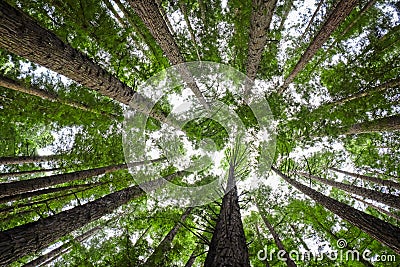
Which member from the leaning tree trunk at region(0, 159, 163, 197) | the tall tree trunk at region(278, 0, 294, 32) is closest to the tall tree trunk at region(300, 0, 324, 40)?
the tall tree trunk at region(278, 0, 294, 32)

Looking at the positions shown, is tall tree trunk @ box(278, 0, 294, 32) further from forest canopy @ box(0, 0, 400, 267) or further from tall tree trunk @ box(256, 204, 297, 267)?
tall tree trunk @ box(256, 204, 297, 267)

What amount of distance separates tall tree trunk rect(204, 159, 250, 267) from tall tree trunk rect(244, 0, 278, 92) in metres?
3.61

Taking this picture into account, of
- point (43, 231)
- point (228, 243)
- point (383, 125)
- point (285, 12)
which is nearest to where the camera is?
point (228, 243)

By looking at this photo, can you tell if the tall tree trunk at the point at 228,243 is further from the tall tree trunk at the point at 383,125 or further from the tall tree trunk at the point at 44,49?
the tall tree trunk at the point at 383,125

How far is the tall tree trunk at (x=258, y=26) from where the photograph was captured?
5.00 m

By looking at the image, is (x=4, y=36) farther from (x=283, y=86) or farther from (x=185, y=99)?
(x=283, y=86)

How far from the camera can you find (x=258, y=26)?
5.43 meters

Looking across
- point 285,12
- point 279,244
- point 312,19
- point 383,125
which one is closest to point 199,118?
point 285,12

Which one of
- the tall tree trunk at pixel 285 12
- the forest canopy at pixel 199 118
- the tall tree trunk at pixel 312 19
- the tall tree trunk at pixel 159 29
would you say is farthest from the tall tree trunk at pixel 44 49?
the tall tree trunk at pixel 312 19

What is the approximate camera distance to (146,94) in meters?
8.26

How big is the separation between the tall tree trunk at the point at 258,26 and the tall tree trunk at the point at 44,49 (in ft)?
10.4

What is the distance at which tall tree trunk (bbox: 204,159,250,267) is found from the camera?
3240 millimetres

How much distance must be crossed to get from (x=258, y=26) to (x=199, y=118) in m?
A: 4.32

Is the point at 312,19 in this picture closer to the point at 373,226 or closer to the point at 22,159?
the point at 373,226
